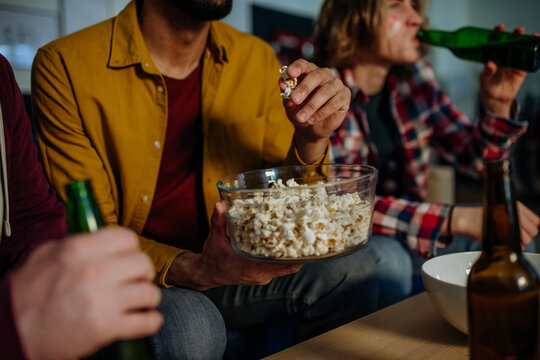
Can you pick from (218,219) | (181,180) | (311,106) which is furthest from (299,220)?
(181,180)

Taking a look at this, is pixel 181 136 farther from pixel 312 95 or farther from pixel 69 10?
pixel 69 10

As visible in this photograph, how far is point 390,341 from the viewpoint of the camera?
2.34 ft

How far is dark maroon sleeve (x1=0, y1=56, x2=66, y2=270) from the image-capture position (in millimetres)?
885

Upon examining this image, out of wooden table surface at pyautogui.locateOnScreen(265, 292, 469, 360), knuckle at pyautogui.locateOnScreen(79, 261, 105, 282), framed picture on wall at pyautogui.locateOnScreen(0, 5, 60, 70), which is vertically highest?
framed picture on wall at pyautogui.locateOnScreen(0, 5, 60, 70)

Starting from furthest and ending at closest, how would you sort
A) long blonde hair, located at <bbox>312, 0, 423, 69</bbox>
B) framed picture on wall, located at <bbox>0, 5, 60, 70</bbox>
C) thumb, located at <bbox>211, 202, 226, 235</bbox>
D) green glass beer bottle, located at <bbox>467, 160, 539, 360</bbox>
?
framed picture on wall, located at <bbox>0, 5, 60, 70</bbox>
long blonde hair, located at <bbox>312, 0, 423, 69</bbox>
thumb, located at <bbox>211, 202, 226, 235</bbox>
green glass beer bottle, located at <bbox>467, 160, 539, 360</bbox>

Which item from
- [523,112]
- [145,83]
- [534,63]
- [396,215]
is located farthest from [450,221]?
[523,112]

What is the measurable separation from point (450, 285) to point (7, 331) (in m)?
0.59

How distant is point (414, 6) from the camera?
1.68 m

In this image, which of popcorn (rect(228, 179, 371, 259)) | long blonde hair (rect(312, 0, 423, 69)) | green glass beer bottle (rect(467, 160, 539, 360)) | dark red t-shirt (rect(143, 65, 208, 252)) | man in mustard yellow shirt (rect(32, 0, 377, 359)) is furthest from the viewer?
long blonde hair (rect(312, 0, 423, 69))

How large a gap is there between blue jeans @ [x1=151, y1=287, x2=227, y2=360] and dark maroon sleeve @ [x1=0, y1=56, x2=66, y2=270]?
0.30 meters

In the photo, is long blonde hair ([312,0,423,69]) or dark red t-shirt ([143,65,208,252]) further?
long blonde hair ([312,0,423,69])

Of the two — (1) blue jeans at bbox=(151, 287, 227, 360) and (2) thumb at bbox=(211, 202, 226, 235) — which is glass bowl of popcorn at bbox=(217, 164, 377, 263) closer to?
(2) thumb at bbox=(211, 202, 226, 235)

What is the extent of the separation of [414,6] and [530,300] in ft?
4.78

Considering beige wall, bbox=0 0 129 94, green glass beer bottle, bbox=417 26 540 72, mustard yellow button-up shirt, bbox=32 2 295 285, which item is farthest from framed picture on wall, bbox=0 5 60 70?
green glass beer bottle, bbox=417 26 540 72
